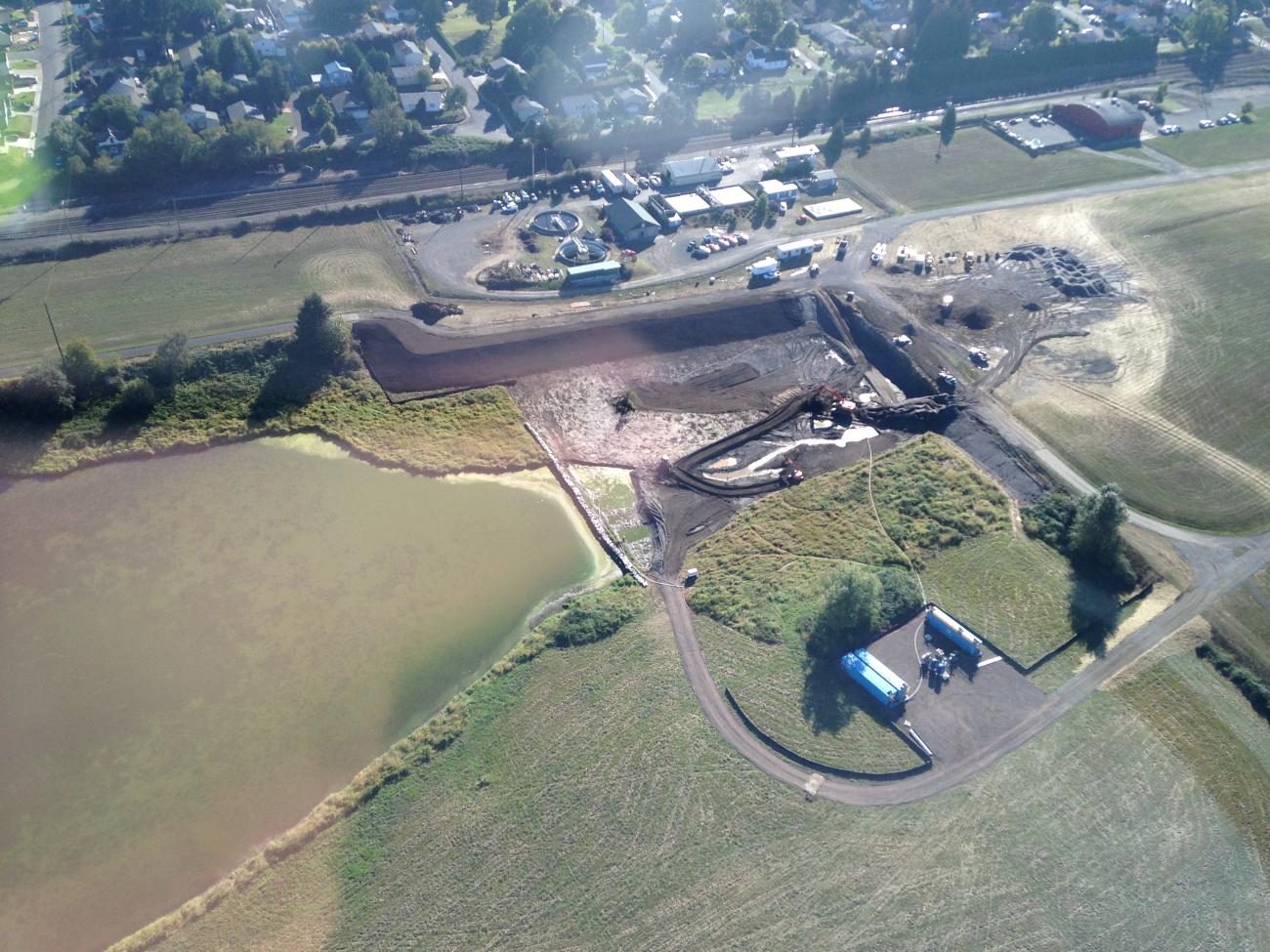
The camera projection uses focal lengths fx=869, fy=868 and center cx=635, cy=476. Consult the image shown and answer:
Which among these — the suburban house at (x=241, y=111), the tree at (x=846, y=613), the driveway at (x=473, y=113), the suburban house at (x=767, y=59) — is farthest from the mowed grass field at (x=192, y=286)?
the suburban house at (x=767, y=59)

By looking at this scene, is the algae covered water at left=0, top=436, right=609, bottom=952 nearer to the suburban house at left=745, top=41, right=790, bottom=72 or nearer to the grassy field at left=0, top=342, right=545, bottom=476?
the grassy field at left=0, top=342, right=545, bottom=476

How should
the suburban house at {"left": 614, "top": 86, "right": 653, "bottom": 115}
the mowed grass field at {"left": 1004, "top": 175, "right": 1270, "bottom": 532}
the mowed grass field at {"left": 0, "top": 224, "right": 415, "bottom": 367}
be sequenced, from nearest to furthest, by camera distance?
1. the mowed grass field at {"left": 1004, "top": 175, "right": 1270, "bottom": 532}
2. the mowed grass field at {"left": 0, "top": 224, "right": 415, "bottom": 367}
3. the suburban house at {"left": 614, "top": 86, "right": 653, "bottom": 115}

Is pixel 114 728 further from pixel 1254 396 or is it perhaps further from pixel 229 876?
pixel 1254 396

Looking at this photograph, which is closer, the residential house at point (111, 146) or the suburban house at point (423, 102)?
the residential house at point (111, 146)

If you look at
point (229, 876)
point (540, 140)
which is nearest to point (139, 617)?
point (229, 876)

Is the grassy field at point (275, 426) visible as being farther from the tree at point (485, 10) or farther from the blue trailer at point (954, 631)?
the tree at point (485, 10)

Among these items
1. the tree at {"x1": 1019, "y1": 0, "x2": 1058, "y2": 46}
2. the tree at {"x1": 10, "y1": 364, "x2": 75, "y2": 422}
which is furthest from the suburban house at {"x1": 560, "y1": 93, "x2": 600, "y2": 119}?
the tree at {"x1": 1019, "y1": 0, "x2": 1058, "y2": 46}
